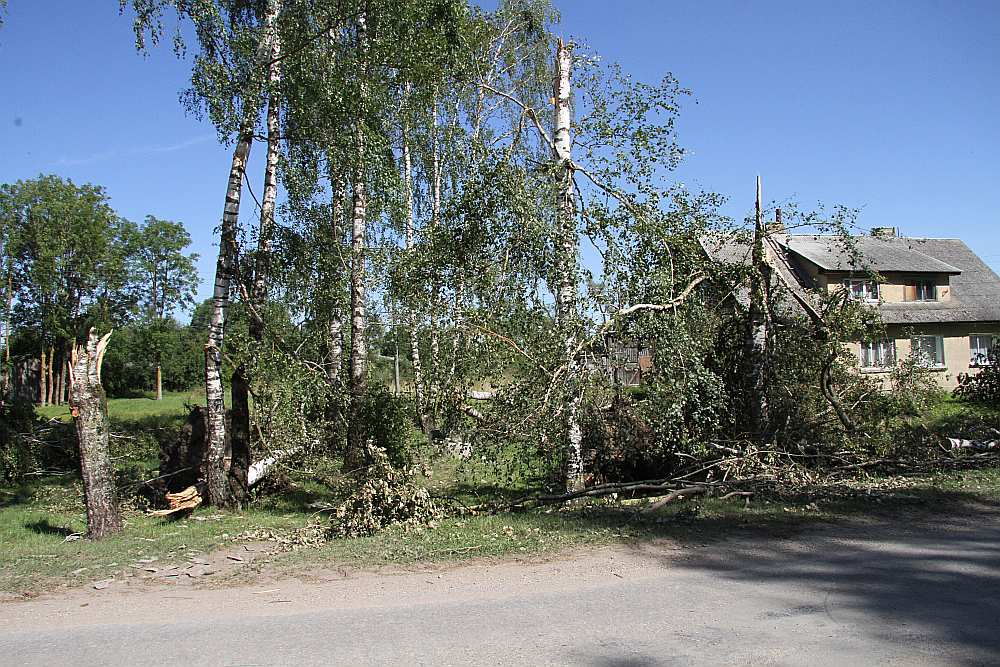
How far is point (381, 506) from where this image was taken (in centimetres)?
887

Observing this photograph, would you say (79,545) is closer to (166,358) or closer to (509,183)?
(509,183)

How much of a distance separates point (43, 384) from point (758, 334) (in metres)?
42.4

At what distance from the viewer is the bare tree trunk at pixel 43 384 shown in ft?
135

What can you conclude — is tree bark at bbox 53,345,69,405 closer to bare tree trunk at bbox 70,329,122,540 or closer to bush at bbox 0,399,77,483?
bush at bbox 0,399,77,483

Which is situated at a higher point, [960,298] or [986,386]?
[960,298]

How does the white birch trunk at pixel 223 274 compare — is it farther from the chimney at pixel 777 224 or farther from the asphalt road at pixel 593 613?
the chimney at pixel 777 224

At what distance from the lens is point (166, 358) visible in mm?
49469

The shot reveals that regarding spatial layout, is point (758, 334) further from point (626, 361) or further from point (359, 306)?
point (359, 306)

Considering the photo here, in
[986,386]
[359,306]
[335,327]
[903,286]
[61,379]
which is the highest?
[903,286]

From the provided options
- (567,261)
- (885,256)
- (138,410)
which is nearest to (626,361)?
(567,261)

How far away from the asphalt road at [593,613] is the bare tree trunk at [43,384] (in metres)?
41.1

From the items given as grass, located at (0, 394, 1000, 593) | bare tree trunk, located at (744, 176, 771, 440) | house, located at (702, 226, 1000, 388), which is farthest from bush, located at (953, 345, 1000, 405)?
bare tree trunk, located at (744, 176, 771, 440)

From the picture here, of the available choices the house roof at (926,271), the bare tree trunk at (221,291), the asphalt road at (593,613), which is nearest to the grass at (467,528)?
the asphalt road at (593,613)

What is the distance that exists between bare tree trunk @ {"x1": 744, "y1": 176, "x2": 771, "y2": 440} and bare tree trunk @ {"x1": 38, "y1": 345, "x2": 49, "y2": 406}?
41.4 meters
